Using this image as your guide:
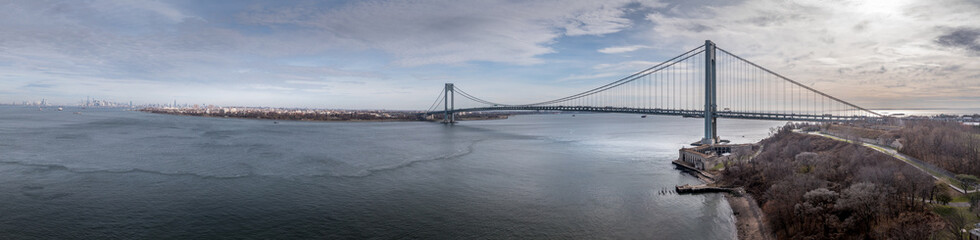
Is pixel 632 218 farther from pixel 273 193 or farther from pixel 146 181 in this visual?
pixel 146 181

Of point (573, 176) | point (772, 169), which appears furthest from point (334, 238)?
point (772, 169)

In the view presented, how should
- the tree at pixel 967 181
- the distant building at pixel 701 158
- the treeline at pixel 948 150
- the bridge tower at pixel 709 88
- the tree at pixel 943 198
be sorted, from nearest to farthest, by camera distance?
the tree at pixel 943 198
the tree at pixel 967 181
the treeline at pixel 948 150
the distant building at pixel 701 158
the bridge tower at pixel 709 88

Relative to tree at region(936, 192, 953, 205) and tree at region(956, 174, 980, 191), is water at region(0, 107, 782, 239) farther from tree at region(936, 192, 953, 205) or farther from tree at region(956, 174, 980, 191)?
tree at region(956, 174, 980, 191)

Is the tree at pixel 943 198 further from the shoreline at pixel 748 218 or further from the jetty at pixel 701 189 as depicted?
the jetty at pixel 701 189

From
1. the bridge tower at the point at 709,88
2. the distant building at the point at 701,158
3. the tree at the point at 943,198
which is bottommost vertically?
the distant building at the point at 701,158

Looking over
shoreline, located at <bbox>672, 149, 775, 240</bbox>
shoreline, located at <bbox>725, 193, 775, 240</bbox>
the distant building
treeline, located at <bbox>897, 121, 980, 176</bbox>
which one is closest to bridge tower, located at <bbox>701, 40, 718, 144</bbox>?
the distant building

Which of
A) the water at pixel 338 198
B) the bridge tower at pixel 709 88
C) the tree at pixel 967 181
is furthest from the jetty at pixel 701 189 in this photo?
the bridge tower at pixel 709 88

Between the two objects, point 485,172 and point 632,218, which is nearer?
point 632,218

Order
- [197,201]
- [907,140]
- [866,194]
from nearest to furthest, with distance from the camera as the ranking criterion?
1. [866,194]
2. [197,201]
3. [907,140]

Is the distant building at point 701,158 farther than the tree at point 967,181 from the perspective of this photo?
Yes

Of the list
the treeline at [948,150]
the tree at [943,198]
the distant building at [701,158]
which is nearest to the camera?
the tree at [943,198]

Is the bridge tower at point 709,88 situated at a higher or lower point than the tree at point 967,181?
higher
